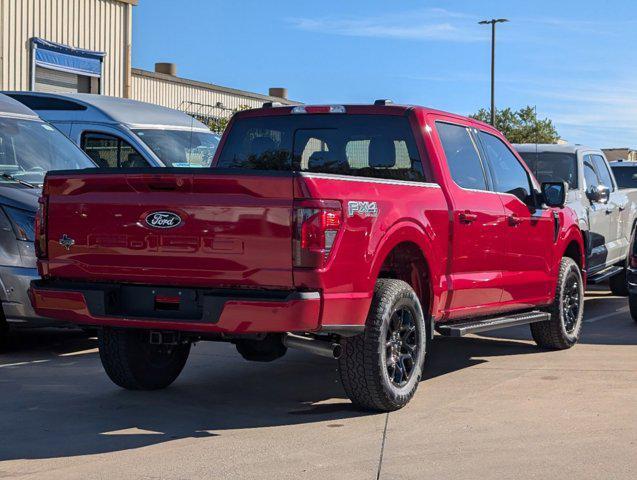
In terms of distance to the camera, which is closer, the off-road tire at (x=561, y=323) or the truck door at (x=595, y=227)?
the off-road tire at (x=561, y=323)

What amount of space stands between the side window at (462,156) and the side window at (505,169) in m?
0.29

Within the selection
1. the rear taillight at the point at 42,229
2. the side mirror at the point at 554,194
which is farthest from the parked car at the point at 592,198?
the rear taillight at the point at 42,229

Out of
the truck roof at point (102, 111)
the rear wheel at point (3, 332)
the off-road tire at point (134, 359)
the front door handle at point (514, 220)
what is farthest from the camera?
the truck roof at point (102, 111)

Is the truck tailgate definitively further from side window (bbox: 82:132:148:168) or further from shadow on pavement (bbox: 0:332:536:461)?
side window (bbox: 82:132:148:168)

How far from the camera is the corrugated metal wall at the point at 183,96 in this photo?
3309 centimetres

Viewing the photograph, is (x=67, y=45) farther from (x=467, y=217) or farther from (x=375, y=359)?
(x=375, y=359)

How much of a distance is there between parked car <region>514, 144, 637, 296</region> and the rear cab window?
481cm

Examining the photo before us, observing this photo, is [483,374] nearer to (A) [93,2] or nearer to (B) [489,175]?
(B) [489,175]

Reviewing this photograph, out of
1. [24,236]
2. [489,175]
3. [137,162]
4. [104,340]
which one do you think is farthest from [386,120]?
[137,162]

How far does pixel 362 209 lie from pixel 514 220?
2616mm

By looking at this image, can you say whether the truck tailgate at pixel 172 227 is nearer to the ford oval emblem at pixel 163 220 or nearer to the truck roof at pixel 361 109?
the ford oval emblem at pixel 163 220

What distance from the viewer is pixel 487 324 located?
27.1 ft

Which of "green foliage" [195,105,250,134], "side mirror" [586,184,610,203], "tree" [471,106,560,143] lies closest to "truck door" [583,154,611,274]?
"side mirror" [586,184,610,203]

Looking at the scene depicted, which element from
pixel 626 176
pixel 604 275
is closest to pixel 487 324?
pixel 604 275
